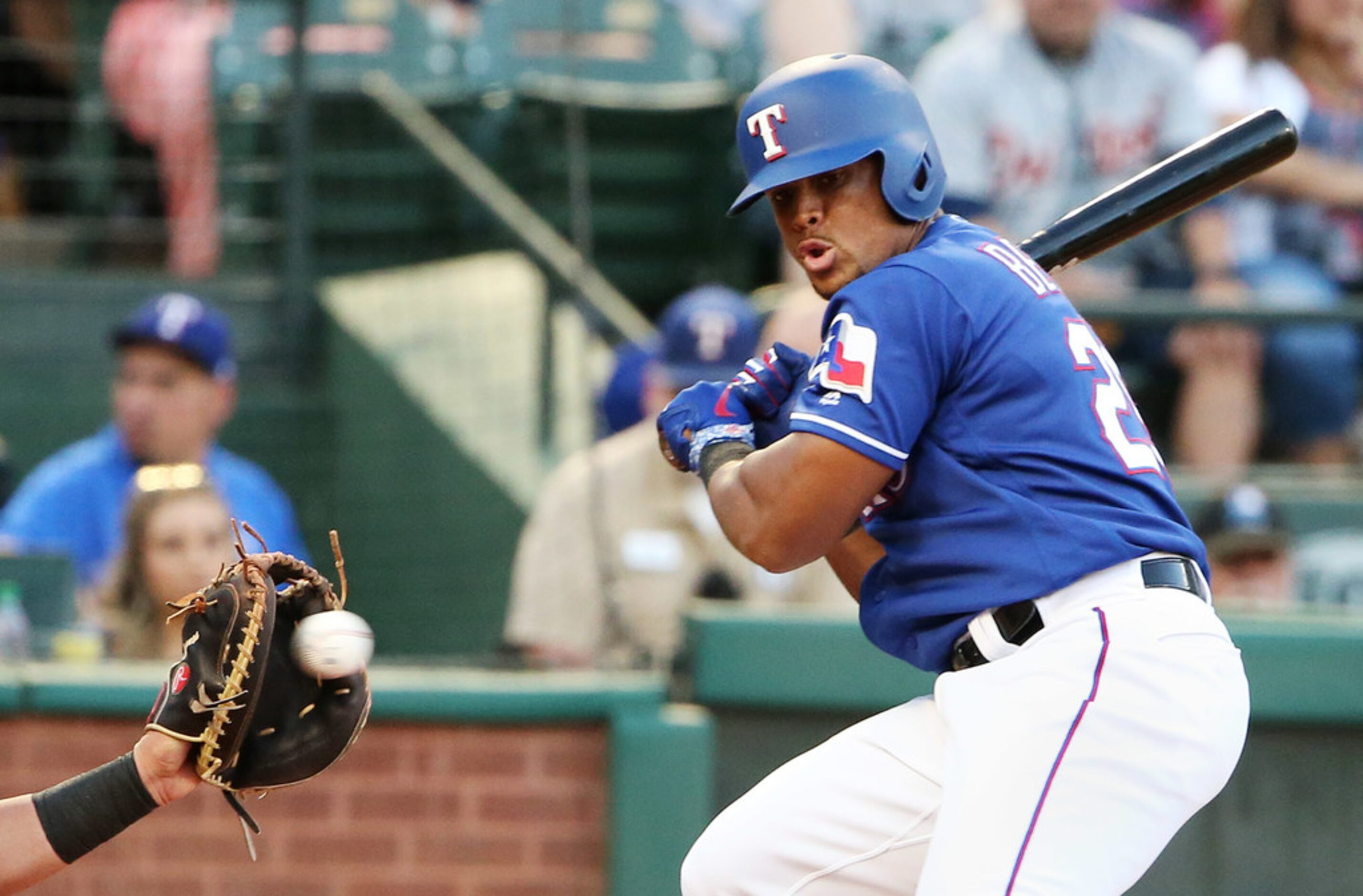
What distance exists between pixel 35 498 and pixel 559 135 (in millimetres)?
3201

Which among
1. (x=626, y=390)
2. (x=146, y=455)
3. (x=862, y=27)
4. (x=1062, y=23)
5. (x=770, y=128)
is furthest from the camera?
(x=862, y=27)

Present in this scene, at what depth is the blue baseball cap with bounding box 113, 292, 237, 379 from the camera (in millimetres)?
5180

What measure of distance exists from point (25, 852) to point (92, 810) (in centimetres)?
11

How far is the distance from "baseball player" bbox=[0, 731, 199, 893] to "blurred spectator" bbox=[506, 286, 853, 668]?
74.7 inches

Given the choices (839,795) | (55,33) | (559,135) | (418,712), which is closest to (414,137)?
Answer: (559,135)

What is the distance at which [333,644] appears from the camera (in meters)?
2.55

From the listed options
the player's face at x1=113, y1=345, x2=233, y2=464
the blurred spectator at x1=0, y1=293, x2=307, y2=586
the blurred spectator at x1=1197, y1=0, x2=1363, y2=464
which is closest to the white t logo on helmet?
the blurred spectator at x1=0, y1=293, x2=307, y2=586

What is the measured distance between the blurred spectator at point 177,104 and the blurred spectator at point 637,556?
2506 mm

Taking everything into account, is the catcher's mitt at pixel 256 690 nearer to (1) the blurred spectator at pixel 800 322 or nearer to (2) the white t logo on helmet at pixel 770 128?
(2) the white t logo on helmet at pixel 770 128

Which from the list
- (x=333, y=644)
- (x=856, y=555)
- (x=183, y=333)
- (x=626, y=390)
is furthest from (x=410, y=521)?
(x=333, y=644)

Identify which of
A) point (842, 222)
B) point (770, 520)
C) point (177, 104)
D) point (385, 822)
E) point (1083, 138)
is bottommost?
point (385, 822)

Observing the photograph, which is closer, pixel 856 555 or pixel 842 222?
pixel 842 222

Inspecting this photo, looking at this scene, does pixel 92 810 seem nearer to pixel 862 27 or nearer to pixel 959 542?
pixel 959 542

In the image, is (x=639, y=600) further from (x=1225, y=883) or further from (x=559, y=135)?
(x=559, y=135)
